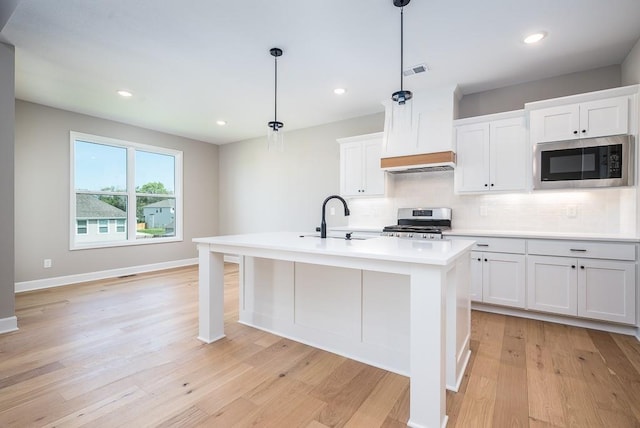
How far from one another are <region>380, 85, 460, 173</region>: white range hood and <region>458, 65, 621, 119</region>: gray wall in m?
0.25

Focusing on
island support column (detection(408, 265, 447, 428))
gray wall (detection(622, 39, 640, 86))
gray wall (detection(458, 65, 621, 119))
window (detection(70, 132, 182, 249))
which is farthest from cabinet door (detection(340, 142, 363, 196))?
window (detection(70, 132, 182, 249))

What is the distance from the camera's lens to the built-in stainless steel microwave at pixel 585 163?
2.77 m

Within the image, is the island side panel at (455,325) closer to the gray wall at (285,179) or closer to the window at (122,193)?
the gray wall at (285,179)

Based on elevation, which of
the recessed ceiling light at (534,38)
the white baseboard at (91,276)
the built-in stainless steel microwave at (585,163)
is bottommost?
the white baseboard at (91,276)

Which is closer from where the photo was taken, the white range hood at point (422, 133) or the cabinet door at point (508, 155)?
the cabinet door at point (508, 155)

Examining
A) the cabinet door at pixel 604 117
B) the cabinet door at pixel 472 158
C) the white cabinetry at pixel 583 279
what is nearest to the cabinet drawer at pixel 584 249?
the white cabinetry at pixel 583 279

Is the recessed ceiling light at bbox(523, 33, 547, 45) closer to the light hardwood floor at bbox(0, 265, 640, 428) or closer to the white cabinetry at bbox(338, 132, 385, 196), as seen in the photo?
the white cabinetry at bbox(338, 132, 385, 196)

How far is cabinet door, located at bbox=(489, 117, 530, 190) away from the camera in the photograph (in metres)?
3.31

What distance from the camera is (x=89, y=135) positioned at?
475 centimetres

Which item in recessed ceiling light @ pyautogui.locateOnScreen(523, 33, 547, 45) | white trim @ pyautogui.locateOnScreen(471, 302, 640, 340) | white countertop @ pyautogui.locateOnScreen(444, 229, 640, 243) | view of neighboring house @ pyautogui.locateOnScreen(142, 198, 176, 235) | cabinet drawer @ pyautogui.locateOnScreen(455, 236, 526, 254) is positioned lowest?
white trim @ pyautogui.locateOnScreen(471, 302, 640, 340)

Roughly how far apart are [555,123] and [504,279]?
1.68 m

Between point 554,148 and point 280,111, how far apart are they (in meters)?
3.43

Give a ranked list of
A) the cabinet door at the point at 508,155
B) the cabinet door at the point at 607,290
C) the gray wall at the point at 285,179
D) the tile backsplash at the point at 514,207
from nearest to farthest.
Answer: the cabinet door at the point at 607,290 < the tile backsplash at the point at 514,207 < the cabinet door at the point at 508,155 < the gray wall at the point at 285,179

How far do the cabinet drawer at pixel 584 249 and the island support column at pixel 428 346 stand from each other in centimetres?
218
